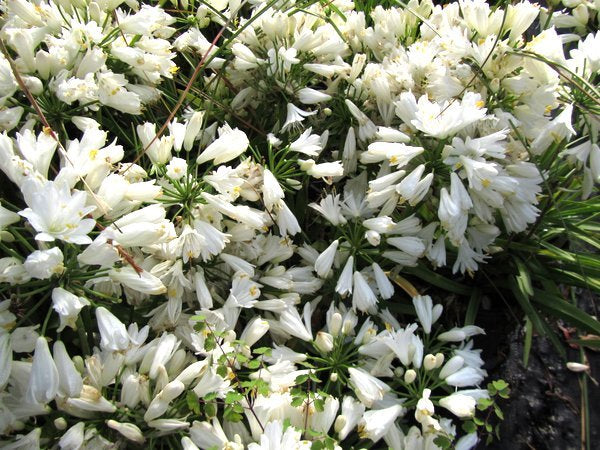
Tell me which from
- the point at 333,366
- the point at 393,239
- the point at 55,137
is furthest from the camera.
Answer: the point at 393,239

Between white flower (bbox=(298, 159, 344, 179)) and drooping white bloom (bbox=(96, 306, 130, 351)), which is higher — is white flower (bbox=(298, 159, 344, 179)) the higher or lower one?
the higher one

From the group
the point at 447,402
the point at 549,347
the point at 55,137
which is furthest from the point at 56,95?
the point at 549,347

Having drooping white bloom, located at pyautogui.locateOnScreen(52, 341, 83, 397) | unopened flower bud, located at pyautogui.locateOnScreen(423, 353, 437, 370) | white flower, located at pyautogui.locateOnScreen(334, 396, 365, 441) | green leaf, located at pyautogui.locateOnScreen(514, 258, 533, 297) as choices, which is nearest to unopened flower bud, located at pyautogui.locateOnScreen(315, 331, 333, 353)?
white flower, located at pyautogui.locateOnScreen(334, 396, 365, 441)

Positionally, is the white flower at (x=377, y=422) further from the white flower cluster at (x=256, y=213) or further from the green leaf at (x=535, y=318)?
the green leaf at (x=535, y=318)

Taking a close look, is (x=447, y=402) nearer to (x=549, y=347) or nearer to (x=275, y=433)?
(x=275, y=433)

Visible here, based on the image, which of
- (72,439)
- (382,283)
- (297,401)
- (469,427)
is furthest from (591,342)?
(72,439)

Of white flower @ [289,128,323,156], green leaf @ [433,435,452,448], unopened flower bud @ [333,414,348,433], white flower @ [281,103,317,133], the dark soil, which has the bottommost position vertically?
the dark soil

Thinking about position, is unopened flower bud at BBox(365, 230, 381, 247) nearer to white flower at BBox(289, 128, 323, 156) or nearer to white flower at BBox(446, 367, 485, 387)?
white flower at BBox(289, 128, 323, 156)

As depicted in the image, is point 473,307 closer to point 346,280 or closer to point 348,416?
point 346,280

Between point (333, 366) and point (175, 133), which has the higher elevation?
point (175, 133)
